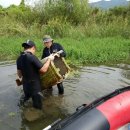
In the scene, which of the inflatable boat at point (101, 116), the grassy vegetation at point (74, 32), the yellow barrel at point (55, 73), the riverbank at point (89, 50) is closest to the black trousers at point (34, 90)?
the yellow barrel at point (55, 73)

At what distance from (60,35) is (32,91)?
1284 centimetres

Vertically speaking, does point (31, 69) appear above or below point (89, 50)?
above

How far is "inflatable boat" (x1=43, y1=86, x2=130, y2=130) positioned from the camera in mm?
4676

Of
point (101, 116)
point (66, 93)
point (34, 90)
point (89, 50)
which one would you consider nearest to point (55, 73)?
point (34, 90)

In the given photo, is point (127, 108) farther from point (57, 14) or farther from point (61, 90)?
point (57, 14)

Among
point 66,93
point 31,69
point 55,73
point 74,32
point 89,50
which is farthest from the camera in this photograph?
point 74,32

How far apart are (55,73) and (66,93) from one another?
1.97 metres

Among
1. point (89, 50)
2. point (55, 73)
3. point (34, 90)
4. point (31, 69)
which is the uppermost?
point (31, 69)

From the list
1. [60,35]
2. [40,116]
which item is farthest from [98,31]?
[40,116]

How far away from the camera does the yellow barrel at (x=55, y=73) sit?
24.5ft

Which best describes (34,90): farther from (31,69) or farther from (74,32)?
(74,32)

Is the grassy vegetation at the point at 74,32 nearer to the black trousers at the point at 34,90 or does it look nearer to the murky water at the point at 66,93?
the murky water at the point at 66,93

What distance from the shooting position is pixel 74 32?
753 inches

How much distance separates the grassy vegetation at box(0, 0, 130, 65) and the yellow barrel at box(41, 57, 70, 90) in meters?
5.32
